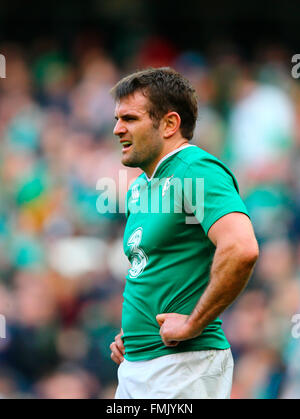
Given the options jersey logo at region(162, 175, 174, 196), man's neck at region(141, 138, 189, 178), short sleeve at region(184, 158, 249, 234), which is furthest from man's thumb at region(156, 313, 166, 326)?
man's neck at region(141, 138, 189, 178)

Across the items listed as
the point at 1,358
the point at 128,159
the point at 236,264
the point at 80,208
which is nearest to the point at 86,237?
the point at 80,208

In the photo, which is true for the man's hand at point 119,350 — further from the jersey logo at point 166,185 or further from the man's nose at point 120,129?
the man's nose at point 120,129

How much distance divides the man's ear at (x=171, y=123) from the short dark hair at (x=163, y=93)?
0.02 meters

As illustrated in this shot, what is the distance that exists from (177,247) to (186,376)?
492 mm

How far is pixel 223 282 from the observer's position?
2.15m

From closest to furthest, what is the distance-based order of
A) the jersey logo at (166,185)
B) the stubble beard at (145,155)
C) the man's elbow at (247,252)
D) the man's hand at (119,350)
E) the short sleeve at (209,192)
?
the man's elbow at (247,252) < the short sleeve at (209,192) < the jersey logo at (166,185) < the stubble beard at (145,155) < the man's hand at (119,350)

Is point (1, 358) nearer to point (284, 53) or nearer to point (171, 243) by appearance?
point (171, 243)

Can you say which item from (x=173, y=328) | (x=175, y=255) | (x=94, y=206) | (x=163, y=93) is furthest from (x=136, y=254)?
(x=94, y=206)

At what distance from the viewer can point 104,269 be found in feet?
17.5

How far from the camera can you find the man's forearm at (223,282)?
2.13m

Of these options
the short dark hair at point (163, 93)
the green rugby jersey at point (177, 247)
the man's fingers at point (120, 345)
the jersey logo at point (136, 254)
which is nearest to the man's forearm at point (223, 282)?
the green rugby jersey at point (177, 247)

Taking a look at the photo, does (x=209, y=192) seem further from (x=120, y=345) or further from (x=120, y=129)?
(x=120, y=345)

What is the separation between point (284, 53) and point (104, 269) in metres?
3.35

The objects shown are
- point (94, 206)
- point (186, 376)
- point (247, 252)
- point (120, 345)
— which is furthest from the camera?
point (94, 206)
